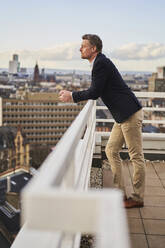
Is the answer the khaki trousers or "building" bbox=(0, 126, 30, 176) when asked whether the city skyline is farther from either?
the khaki trousers

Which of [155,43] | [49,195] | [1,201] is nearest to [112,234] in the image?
[49,195]

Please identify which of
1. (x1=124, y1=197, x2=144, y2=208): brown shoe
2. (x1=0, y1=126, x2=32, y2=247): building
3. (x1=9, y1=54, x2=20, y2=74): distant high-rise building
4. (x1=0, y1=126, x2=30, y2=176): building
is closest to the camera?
(x1=124, y1=197, x2=144, y2=208): brown shoe

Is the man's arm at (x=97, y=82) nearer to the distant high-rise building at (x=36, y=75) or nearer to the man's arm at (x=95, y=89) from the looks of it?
the man's arm at (x=95, y=89)

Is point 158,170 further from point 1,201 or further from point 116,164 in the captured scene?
point 1,201

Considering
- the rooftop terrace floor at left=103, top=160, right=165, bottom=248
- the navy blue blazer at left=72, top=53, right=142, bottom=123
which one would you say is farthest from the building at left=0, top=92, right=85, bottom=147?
the navy blue blazer at left=72, top=53, right=142, bottom=123

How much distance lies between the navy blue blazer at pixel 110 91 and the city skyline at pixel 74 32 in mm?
41235

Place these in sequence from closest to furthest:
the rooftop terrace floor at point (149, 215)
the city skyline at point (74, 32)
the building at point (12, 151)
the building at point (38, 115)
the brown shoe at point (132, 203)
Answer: the rooftop terrace floor at point (149, 215)
the brown shoe at point (132, 203)
the city skyline at point (74, 32)
the building at point (12, 151)
the building at point (38, 115)

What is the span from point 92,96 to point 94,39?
1.39ft

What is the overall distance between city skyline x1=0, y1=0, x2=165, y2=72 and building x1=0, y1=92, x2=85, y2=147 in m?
10.3

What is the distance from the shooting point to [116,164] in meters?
3.01

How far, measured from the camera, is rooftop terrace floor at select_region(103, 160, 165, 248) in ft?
7.72

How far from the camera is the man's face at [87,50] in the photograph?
8.53ft

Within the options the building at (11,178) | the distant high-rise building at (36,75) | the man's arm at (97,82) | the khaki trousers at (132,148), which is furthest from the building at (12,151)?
the man's arm at (97,82)

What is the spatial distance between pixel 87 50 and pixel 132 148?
2.80ft
